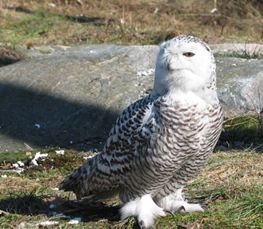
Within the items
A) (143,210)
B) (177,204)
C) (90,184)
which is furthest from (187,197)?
(90,184)

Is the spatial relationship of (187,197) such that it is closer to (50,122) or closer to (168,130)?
(168,130)

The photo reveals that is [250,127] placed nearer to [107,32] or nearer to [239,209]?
[239,209]

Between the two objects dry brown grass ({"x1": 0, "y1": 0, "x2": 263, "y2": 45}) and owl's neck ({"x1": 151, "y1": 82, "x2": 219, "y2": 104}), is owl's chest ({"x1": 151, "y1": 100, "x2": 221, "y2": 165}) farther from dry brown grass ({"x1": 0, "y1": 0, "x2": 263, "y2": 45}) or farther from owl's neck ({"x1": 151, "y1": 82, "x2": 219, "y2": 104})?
dry brown grass ({"x1": 0, "y1": 0, "x2": 263, "y2": 45})

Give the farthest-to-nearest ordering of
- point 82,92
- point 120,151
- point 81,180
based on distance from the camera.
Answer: point 82,92
point 81,180
point 120,151

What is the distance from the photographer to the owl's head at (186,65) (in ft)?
11.9

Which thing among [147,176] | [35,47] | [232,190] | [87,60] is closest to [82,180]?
[147,176]

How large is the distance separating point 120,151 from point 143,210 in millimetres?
437

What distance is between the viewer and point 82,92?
8.28 m

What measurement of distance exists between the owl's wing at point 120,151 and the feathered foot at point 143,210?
0.62 feet

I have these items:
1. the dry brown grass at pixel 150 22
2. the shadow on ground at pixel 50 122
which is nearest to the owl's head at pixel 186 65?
the shadow on ground at pixel 50 122

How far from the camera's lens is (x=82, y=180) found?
173 inches

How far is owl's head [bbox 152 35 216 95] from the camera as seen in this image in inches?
143

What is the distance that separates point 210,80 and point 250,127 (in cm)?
320

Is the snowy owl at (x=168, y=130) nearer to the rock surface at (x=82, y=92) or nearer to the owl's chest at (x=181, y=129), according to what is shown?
the owl's chest at (x=181, y=129)
